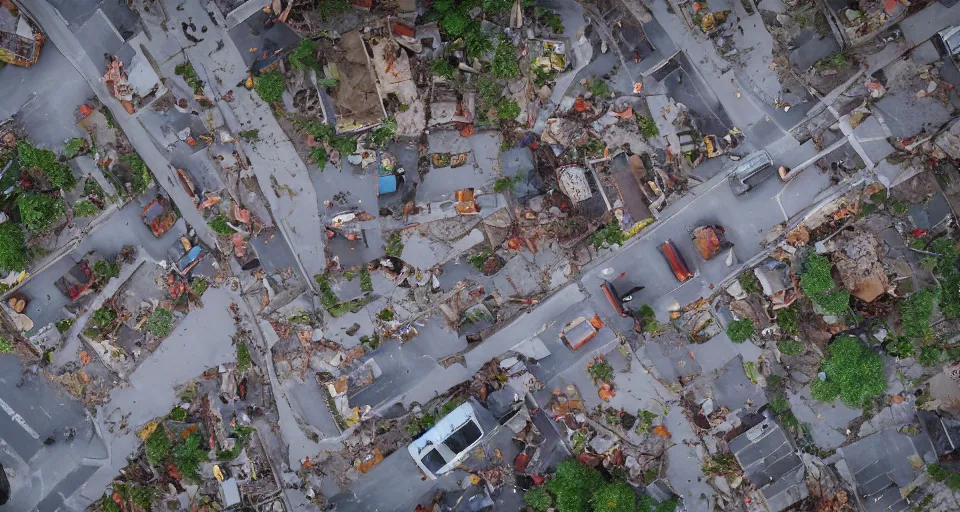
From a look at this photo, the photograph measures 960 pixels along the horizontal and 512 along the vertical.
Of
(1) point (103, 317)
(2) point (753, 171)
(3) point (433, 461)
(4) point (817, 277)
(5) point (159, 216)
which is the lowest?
(4) point (817, 277)

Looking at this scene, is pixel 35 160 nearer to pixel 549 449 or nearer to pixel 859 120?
pixel 549 449

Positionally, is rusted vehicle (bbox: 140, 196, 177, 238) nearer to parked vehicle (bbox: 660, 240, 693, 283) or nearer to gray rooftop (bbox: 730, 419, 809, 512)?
parked vehicle (bbox: 660, 240, 693, 283)

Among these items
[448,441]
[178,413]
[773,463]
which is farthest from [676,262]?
[178,413]

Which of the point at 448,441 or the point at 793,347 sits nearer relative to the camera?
the point at 793,347

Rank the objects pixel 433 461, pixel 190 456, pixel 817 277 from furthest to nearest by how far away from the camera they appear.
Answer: pixel 190 456 → pixel 433 461 → pixel 817 277

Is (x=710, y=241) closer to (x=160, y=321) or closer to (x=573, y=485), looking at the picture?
(x=573, y=485)

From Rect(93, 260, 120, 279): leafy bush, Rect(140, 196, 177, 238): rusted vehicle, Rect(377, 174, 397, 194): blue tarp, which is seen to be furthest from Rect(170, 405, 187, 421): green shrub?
Rect(377, 174, 397, 194): blue tarp
